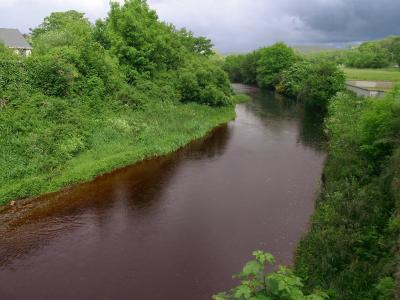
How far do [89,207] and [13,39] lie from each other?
45.9 m

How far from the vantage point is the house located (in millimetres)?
53156

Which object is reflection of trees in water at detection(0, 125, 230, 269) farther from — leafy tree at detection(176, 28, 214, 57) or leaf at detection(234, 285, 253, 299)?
leafy tree at detection(176, 28, 214, 57)

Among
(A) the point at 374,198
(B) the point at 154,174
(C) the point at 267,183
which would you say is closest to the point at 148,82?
(B) the point at 154,174

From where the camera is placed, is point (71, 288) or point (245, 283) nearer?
point (245, 283)

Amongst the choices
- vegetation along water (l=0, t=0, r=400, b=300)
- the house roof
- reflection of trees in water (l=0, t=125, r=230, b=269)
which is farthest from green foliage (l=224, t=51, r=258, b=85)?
reflection of trees in water (l=0, t=125, r=230, b=269)

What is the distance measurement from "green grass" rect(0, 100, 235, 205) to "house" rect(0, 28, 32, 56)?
29.6 meters

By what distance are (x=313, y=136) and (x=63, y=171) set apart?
21.5 m

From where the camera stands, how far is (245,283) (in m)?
7.23

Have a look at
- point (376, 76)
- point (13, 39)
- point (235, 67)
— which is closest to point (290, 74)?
point (376, 76)

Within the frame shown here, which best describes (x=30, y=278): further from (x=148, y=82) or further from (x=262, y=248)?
(x=148, y=82)

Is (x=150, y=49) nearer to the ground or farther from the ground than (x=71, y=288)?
farther from the ground

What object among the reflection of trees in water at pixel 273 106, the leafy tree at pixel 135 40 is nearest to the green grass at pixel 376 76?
the reflection of trees in water at pixel 273 106

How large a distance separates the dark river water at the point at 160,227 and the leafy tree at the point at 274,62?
44940 mm

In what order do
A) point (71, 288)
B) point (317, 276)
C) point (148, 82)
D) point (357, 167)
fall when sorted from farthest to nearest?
point (148, 82), point (357, 167), point (71, 288), point (317, 276)
